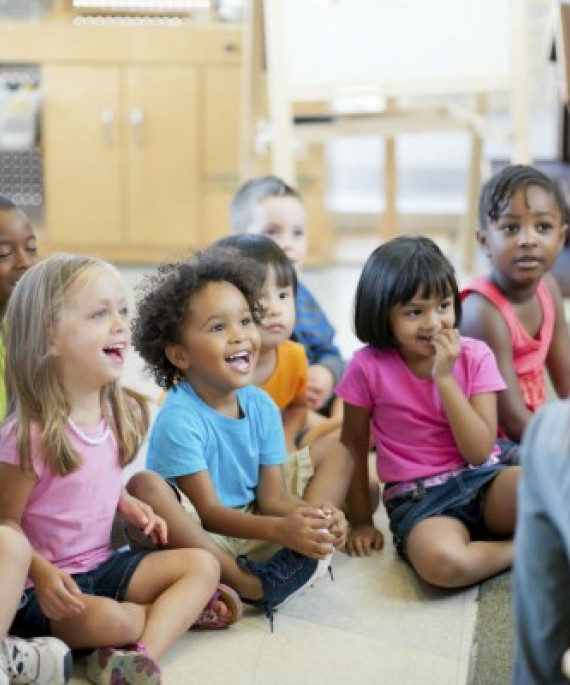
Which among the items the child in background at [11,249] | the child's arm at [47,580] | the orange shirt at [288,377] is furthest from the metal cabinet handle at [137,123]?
the child's arm at [47,580]

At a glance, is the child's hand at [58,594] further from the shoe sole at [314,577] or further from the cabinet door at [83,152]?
the cabinet door at [83,152]

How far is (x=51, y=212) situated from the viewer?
14.5 ft

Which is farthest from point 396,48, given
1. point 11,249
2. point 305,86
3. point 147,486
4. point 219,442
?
point 147,486

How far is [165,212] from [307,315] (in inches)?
78.5

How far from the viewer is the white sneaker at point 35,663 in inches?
58.3

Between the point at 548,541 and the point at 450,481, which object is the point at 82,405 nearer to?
the point at 450,481

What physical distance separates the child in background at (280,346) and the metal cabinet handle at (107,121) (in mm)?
2240

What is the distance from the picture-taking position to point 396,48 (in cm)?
313

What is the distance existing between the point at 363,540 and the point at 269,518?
1.05 ft

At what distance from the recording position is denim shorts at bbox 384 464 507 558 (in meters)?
1.90

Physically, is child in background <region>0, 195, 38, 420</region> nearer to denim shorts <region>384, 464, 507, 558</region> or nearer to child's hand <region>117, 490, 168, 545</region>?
child's hand <region>117, 490, 168, 545</region>

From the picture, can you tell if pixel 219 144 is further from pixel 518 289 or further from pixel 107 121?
pixel 518 289

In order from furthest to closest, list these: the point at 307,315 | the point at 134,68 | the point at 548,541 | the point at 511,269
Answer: the point at 134,68 < the point at 307,315 < the point at 511,269 < the point at 548,541

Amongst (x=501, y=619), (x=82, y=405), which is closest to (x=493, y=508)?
(x=501, y=619)
